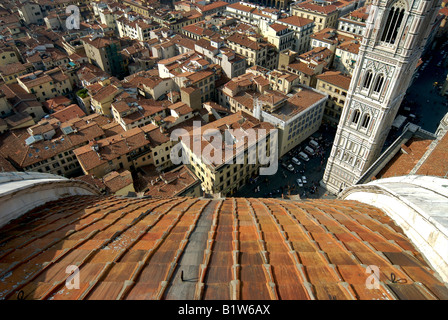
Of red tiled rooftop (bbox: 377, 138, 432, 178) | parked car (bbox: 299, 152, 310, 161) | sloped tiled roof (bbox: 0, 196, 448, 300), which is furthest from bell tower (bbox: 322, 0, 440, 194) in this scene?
sloped tiled roof (bbox: 0, 196, 448, 300)

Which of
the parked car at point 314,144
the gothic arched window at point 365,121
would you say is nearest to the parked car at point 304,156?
the parked car at point 314,144

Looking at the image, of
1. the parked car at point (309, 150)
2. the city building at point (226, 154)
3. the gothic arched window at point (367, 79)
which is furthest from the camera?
the parked car at point (309, 150)

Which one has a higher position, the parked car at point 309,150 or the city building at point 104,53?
the city building at point 104,53

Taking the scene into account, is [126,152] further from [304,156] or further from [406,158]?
[406,158]

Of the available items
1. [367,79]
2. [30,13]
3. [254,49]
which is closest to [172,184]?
[367,79]

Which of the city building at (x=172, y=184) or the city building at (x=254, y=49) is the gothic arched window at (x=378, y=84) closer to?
the city building at (x=172, y=184)

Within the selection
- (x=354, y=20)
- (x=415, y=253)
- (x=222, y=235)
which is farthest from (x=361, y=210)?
(x=354, y=20)
